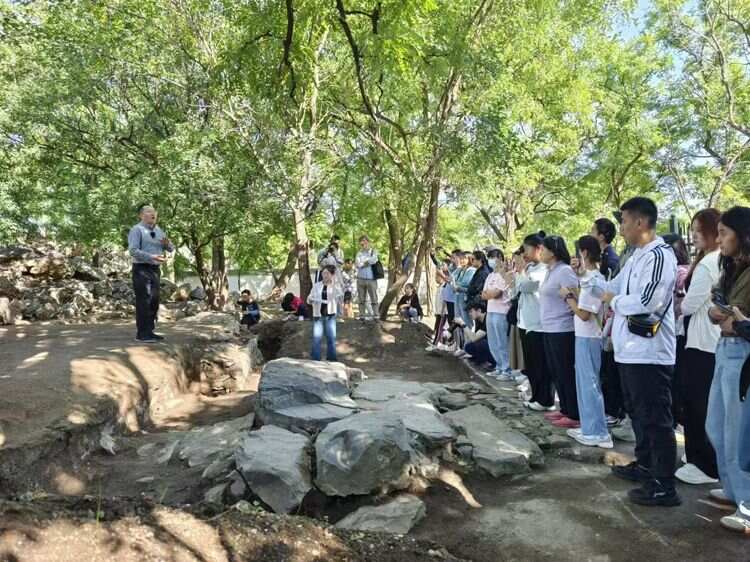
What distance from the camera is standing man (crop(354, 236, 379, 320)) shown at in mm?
11828

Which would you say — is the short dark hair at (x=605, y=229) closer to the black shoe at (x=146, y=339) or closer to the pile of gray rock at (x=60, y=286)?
the black shoe at (x=146, y=339)

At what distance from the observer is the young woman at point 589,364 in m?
4.49

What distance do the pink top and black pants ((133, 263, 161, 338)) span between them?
4426 millimetres

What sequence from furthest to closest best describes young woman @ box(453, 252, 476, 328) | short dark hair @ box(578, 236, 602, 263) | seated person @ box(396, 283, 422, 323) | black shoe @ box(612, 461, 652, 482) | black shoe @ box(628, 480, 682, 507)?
seated person @ box(396, 283, 422, 323), young woman @ box(453, 252, 476, 328), short dark hair @ box(578, 236, 602, 263), black shoe @ box(612, 461, 652, 482), black shoe @ box(628, 480, 682, 507)

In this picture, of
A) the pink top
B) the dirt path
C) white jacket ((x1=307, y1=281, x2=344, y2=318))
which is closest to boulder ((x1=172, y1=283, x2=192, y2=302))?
white jacket ((x1=307, y1=281, x2=344, y2=318))

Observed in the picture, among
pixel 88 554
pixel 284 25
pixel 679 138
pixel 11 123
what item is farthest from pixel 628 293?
pixel 679 138

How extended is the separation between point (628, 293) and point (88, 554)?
3315 mm

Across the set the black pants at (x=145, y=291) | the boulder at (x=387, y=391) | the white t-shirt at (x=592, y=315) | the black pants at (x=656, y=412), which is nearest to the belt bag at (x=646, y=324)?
the black pants at (x=656, y=412)

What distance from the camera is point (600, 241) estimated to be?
5102 mm

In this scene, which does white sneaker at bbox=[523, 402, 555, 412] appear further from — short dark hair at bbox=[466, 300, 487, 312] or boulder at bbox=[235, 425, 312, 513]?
boulder at bbox=[235, 425, 312, 513]

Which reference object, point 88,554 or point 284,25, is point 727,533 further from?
point 284,25

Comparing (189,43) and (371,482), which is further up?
(189,43)

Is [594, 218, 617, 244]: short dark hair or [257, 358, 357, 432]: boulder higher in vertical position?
[594, 218, 617, 244]: short dark hair

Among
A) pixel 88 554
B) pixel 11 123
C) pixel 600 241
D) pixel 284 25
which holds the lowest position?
pixel 88 554
